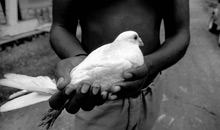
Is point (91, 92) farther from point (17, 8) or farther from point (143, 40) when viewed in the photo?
point (17, 8)

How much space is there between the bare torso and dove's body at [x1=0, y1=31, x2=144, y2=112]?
0.20 m

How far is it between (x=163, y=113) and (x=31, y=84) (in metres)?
2.38

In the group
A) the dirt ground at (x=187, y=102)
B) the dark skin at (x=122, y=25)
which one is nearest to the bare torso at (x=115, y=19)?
the dark skin at (x=122, y=25)

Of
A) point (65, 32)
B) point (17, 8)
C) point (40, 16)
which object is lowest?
point (40, 16)

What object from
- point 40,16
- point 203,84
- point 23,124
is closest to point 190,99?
point 203,84

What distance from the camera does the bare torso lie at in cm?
153

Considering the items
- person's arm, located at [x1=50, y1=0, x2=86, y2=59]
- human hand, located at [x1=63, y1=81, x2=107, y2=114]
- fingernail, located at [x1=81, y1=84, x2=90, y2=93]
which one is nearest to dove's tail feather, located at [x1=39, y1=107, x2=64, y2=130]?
human hand, located at [x1=63, y1=81, x2=107, y2=114]

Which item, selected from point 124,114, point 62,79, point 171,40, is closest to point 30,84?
point 62,79

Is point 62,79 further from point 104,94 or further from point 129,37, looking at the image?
point 129,37

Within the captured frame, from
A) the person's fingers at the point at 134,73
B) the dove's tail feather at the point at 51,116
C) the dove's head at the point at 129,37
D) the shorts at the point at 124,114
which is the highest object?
the dove's head at the point at 129,37

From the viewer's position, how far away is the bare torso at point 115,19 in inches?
60.1

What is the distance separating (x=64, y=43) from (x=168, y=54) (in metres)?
0.71

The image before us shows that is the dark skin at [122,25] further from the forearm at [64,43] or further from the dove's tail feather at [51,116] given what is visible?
the dove's tail feather at [51,116]

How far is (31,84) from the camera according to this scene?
4.16 feet
